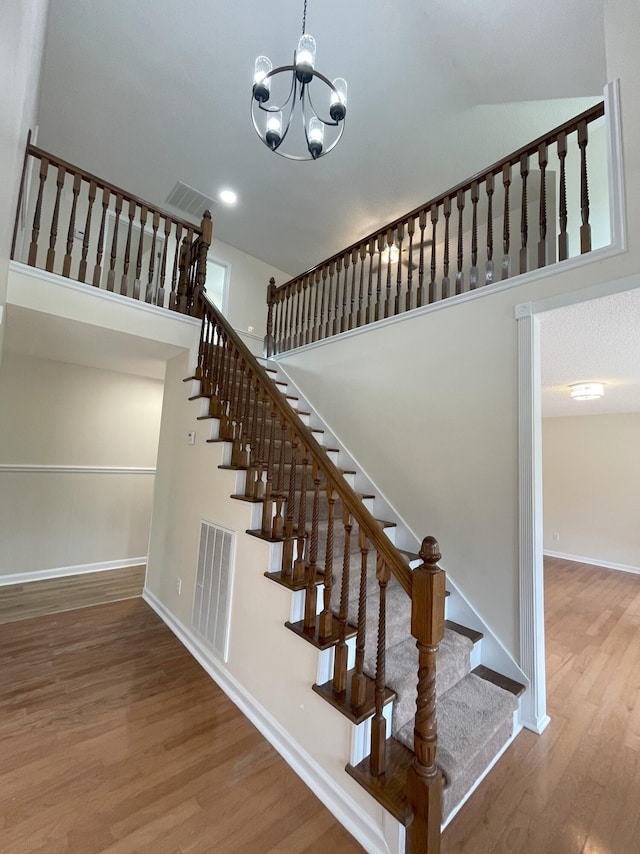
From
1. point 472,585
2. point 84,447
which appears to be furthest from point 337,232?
point 472,585

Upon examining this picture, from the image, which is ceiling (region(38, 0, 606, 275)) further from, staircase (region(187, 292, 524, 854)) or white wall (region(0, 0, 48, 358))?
staircase (region(187, 292, 524, 854))

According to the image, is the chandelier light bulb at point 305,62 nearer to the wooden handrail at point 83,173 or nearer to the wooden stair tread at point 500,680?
the wooden handrail at point 83,173

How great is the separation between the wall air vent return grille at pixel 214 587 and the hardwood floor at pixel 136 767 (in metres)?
0.27

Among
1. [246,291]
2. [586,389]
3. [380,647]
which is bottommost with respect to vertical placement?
[380,647]

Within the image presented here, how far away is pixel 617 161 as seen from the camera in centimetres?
187

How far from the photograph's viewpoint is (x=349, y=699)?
1.48 metres

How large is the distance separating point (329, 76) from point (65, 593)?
17.9ft

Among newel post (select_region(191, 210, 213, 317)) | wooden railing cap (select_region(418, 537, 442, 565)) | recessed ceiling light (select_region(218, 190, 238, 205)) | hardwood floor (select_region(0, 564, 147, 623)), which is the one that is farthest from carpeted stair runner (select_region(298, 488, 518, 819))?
recessed ceiling light (select_region(218, 190, 238, 205))

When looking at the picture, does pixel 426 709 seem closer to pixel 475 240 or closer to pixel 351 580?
pixel 351 580

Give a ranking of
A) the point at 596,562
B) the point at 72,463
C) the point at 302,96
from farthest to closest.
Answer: the point at 596,562
the point at 72,463
the point at 302,96

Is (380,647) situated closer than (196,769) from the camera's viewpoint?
Yes

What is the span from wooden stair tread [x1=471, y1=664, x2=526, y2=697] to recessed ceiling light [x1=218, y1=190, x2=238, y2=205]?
17.3 ft

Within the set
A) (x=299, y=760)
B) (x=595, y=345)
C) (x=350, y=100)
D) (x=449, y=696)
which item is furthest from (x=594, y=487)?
(x=350, y=100)

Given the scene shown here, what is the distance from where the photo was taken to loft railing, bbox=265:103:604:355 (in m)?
2.18
